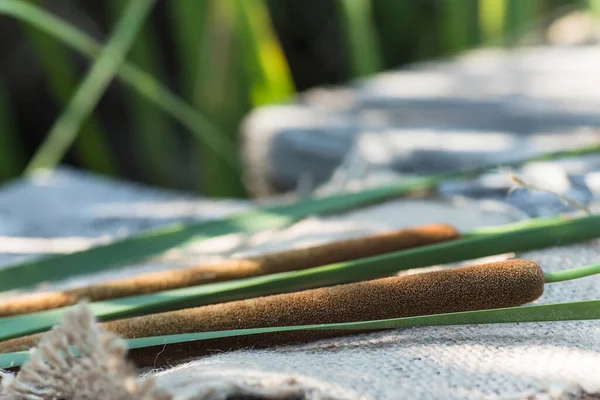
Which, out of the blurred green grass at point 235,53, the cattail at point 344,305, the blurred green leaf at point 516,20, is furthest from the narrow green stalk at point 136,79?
the blurred green leaf at point 516,20

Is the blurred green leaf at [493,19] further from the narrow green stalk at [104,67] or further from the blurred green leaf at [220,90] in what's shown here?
the narrow green stalk at [104,67]

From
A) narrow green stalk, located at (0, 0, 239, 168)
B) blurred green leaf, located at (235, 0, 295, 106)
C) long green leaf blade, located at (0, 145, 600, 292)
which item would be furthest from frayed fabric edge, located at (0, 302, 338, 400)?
blurred green leaf, located at (235, 0, 295, 106)

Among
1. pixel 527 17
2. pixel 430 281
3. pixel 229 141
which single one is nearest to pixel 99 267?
pixel 430 281

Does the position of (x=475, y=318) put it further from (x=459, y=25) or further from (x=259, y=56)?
(x=459, y=25)

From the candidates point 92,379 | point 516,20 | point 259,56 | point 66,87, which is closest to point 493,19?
point 516,20

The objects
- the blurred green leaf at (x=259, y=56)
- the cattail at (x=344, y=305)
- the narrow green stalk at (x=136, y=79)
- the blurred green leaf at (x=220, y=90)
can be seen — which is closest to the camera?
the cattail at (x=344, y=305)

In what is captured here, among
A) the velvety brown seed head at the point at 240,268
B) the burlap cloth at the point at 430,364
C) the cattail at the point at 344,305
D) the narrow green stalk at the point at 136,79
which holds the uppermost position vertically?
the narrow green stalk at the point at 136,79

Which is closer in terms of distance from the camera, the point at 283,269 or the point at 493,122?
the point at 283,269

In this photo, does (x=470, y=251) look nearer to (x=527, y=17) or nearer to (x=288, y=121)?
(x=288, y=121)
